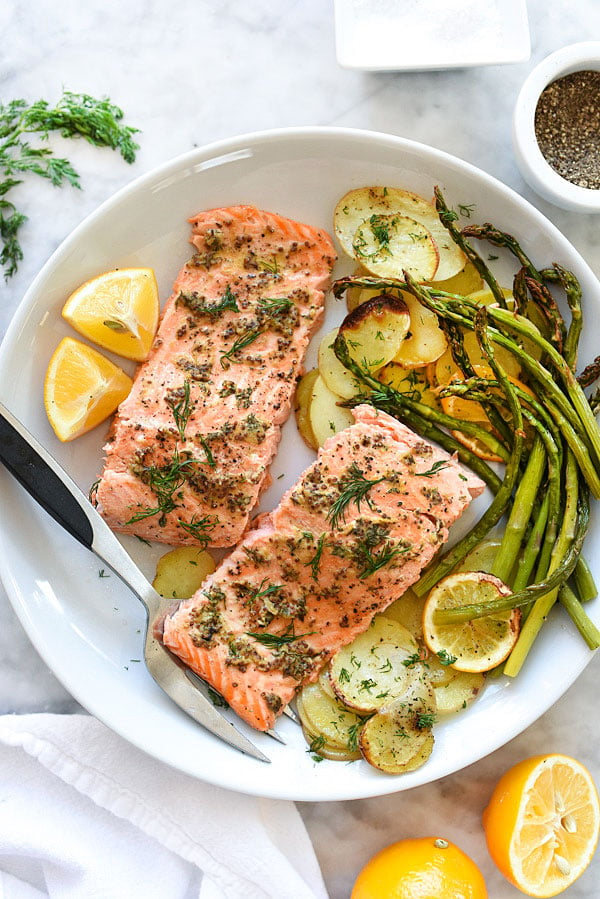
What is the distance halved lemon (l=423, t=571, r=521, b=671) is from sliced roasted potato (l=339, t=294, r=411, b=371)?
1157mm

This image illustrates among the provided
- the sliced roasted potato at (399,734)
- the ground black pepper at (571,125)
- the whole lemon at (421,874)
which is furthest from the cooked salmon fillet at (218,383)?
the whole lemon at (421,874)

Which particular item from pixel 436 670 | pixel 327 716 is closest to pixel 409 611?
pixel 436 670

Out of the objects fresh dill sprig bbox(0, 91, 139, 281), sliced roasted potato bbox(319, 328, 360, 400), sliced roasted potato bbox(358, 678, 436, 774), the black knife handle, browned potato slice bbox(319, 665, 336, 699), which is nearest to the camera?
the black knife handle

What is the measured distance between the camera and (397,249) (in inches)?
164

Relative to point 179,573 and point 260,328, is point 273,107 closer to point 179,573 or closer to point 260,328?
point 260,328

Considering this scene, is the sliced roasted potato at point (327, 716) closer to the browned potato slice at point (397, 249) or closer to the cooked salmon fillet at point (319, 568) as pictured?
the cooked salmon fillet at point (319, 568)

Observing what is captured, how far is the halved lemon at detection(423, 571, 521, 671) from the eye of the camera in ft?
13.3

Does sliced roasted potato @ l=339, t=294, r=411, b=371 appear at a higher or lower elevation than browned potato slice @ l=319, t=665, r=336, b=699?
higher

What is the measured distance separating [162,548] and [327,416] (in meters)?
1.08

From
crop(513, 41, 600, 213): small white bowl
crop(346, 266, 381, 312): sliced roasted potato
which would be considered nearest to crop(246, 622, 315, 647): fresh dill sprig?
crop(346, 266, 381, 312): sliced roasted potato

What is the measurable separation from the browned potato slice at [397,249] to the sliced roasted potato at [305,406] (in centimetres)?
62

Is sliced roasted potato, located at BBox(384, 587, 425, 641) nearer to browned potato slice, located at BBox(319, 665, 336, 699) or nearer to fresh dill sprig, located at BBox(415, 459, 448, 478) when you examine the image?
browned potato slice, located at BBox(319, 665, 336, 699)

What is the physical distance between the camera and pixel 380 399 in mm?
4141

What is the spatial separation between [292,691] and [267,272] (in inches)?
81.7
